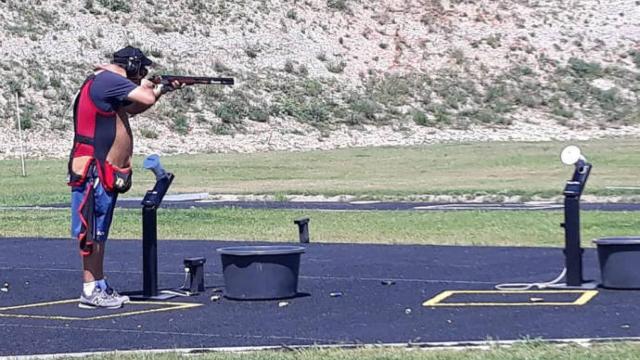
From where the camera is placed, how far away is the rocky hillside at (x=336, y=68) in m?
54.0

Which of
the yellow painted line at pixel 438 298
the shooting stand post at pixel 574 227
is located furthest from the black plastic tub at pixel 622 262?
the yellow painted line at pixel 438 298

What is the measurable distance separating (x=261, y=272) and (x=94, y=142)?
6.14 ft

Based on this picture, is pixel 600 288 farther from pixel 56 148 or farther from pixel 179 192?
pixel 56 148

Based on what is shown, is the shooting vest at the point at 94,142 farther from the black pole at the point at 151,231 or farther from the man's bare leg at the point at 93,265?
the black pole at the point at 151,231

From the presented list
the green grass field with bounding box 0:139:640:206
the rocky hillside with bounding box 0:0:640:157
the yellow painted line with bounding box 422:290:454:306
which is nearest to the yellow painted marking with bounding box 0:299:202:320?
the yellow painted line with bounding box 422:290:454:306

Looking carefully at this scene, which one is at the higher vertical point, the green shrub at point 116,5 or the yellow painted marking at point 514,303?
the yellow painted marking at point 514,303

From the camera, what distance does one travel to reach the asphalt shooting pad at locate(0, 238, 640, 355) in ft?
33.0

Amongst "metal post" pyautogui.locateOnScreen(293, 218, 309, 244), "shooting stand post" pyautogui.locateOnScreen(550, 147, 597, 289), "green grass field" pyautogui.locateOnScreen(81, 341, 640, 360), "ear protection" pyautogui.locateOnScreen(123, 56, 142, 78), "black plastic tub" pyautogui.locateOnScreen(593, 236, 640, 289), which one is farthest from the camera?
"metal post" pyautogui.locateOnScreen(293, 218, 309, 244)

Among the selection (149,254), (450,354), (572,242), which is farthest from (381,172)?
(450,354)

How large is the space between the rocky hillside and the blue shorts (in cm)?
3772

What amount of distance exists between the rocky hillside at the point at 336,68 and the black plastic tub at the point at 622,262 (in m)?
38.7

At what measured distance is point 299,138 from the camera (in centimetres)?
5462

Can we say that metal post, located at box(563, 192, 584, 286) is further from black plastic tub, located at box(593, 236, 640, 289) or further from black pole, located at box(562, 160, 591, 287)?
black plastic tub, located at box(593, 236, 640, 289)

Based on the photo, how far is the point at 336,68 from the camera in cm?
6219
